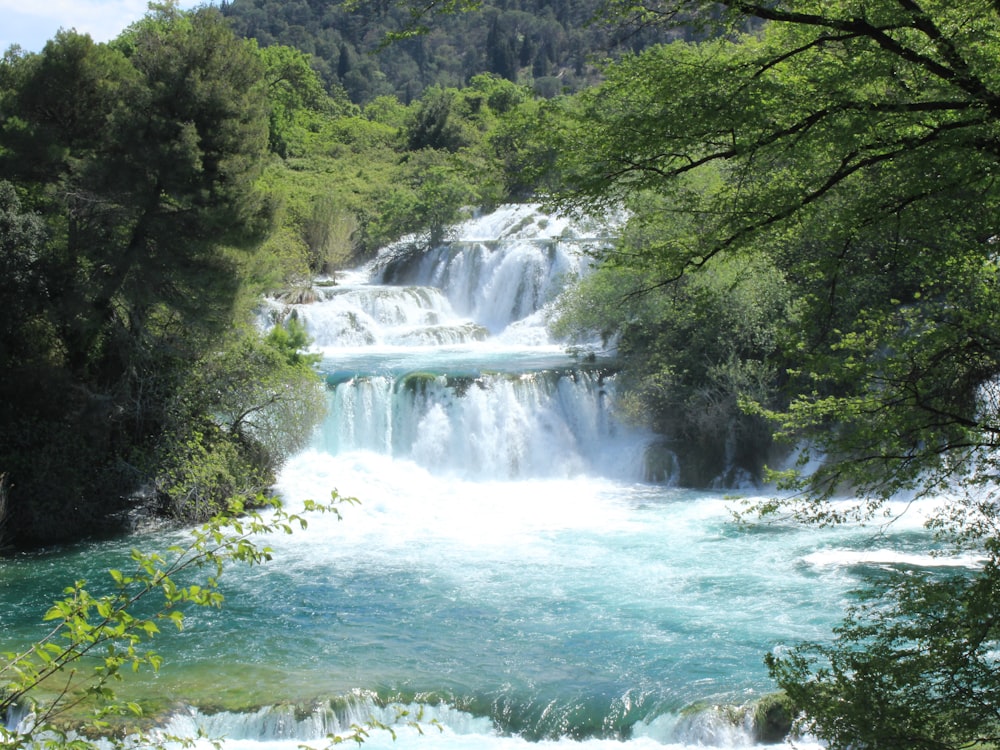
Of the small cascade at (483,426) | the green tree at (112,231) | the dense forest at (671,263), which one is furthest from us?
the small cascade at (483,426)

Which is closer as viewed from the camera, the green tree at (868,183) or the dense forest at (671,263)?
the green tree at (868,183)

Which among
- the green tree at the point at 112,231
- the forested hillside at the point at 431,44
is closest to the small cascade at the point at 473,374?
the green tree at the point at 112,231

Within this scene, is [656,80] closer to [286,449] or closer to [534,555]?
[534,555]

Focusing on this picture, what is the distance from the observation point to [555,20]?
106 metres

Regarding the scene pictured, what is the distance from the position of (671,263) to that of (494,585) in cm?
766

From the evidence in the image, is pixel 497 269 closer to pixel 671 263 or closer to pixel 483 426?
pixel 483 426

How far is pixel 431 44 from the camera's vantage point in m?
125

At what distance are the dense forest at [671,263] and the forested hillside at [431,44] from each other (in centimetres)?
6152

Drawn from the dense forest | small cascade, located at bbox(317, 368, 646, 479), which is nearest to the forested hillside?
the dense forest

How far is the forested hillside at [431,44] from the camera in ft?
317

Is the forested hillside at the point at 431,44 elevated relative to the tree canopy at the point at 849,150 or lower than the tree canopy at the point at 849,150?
elevated

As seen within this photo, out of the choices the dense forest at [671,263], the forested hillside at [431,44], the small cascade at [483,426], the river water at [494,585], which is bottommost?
the river water at [494,585]

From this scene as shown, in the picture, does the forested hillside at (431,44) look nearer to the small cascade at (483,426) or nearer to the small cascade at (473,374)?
the small cascade at (473,374)

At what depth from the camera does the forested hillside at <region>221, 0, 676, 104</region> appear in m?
96.8
